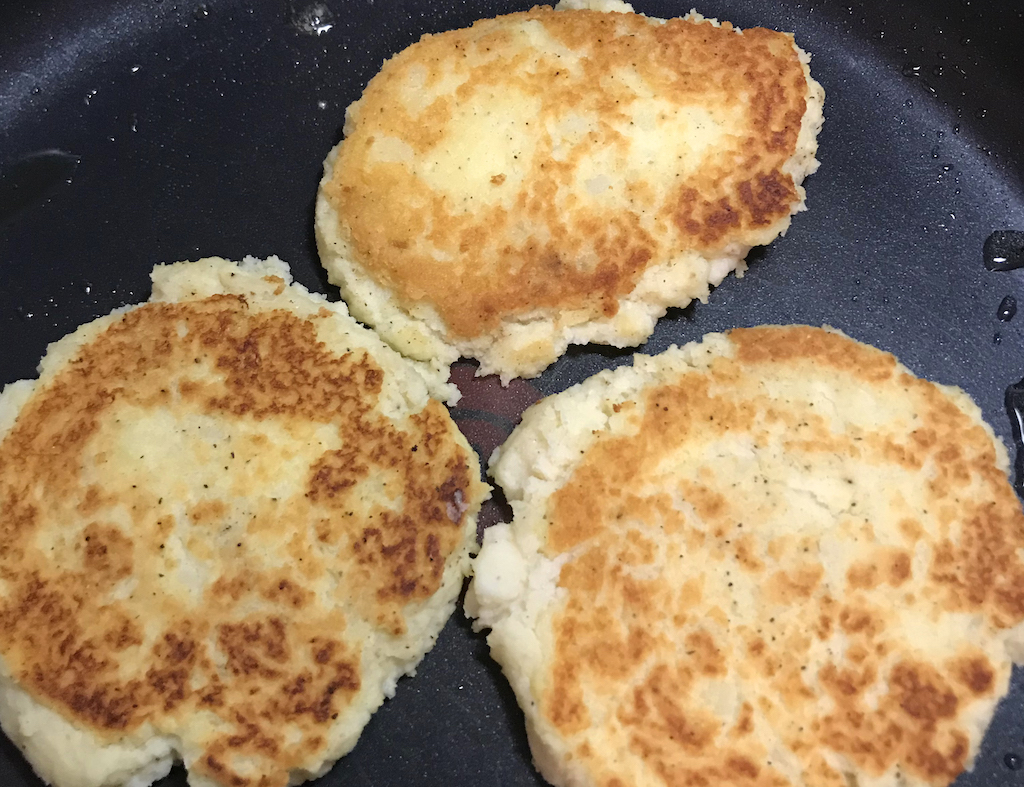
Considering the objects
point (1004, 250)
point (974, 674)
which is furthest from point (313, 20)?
point (974, 674)

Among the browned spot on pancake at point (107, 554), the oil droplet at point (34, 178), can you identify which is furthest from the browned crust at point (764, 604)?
the oil droplet at point (34, 178)

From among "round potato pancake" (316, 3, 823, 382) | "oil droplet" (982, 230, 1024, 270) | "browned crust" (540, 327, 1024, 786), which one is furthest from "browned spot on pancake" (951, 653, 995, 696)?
"oil droplet" (982, 230, 1024, 270)

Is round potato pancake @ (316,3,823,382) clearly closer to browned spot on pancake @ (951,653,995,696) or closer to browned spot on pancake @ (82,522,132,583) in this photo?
browned spot on pancake @ (82,522,132,583)

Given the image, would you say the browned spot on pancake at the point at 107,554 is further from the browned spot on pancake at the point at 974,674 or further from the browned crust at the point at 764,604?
the browned spot on pancake at the point at 974,674

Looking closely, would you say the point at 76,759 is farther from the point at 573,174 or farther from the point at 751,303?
the point at 751,303

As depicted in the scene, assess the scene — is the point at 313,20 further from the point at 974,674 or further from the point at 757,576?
the point at 974,674

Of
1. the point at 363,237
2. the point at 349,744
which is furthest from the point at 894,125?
the point at 349,744
